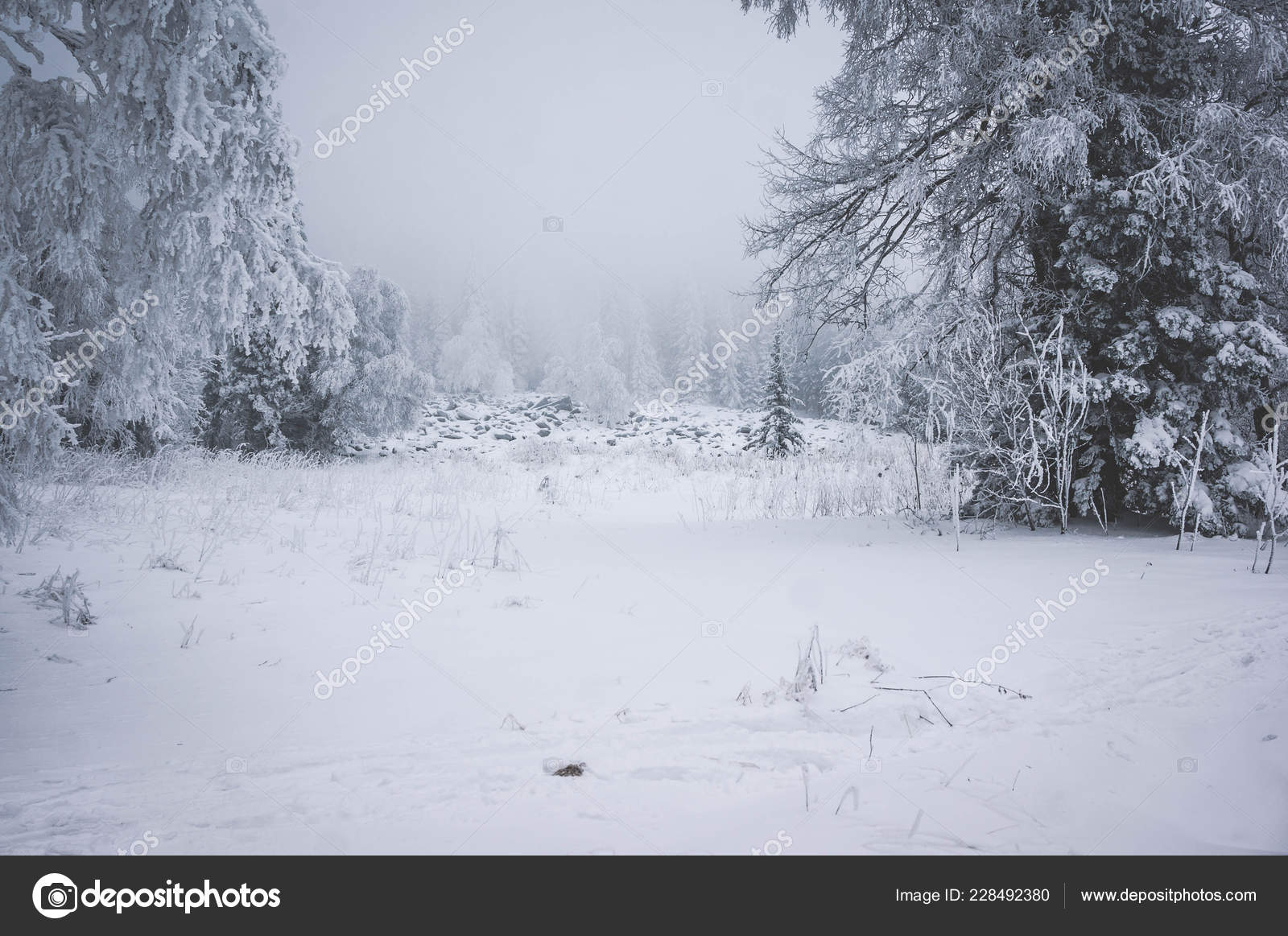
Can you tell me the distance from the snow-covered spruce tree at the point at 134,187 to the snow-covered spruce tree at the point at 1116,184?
6528 mm

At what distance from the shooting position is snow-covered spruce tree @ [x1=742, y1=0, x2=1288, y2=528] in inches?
221

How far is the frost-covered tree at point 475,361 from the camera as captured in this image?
45938 mm

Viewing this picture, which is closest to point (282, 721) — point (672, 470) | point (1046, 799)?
point (1046, 799)

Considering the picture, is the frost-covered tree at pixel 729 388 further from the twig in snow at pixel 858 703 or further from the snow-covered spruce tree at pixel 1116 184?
the twig in snow at pixel 858 703

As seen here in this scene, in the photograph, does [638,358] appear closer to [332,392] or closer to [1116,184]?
[332,392]

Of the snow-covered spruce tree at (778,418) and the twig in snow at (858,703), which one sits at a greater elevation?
the snow-covered spruce tree at (778,418)

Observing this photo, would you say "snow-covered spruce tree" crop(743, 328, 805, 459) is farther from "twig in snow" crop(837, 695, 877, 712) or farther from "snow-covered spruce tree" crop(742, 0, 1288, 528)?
"twig in snow" crop(837, 695, 877, 712)

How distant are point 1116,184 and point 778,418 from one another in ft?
59.3

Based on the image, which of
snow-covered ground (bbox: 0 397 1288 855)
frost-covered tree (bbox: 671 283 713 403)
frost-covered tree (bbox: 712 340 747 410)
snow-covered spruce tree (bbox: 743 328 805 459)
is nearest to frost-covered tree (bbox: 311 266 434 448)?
snow-covered spruce tree (bbox: 743 328 805 459)

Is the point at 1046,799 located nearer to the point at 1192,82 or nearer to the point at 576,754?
the point at 576,754

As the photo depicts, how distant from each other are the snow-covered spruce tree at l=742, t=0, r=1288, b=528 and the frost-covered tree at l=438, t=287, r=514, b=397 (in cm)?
4201
